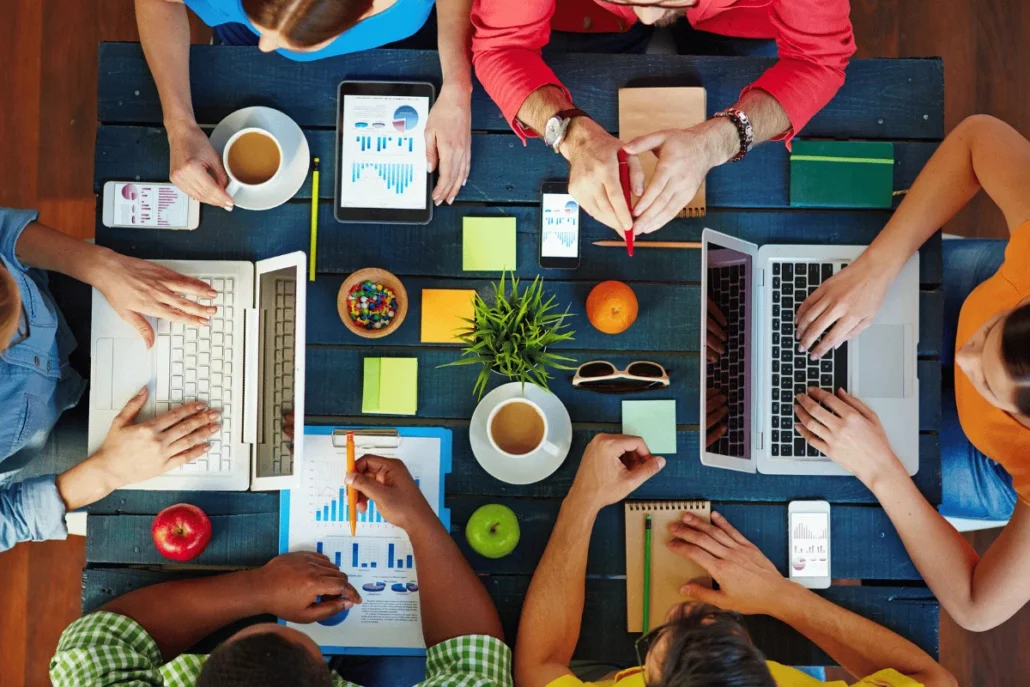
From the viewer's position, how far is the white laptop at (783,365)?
5.20 feet

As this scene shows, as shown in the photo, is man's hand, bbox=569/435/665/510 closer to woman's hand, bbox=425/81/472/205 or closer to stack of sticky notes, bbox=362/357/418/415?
stack of sticky notes, bbox=362/357/418/415

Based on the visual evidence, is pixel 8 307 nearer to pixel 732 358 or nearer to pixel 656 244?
pixel 656 244

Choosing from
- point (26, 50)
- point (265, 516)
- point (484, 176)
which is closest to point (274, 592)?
point (265, 516)

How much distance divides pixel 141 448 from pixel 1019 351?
5.32 feet

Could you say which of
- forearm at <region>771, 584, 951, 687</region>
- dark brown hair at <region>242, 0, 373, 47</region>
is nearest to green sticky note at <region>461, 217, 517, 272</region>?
dark brown hair at <region>242, 0, 373, 47</region>

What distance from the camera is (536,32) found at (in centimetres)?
155

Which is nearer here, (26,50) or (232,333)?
(232,333)

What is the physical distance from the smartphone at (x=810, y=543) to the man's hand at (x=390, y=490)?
73 cm

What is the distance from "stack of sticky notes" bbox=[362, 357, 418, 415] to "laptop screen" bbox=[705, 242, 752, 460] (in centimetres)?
61

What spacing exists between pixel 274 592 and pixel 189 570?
220mm

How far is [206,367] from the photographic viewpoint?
159cm

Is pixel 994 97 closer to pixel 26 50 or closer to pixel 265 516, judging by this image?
pixel 265 516

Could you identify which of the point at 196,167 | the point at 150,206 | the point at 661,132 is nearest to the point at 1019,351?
the point at 661,132

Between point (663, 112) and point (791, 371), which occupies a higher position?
point (663, 112)
